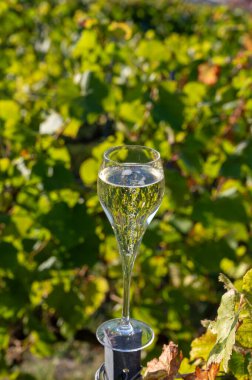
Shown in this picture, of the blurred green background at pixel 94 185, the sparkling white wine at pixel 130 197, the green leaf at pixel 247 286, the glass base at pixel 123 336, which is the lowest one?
the blurred green background at pixel 94 185

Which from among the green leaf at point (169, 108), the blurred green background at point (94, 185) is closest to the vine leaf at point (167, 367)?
the blurred green background at point (94, 185)

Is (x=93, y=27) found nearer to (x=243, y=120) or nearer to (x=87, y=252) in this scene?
(x=243, y=120)

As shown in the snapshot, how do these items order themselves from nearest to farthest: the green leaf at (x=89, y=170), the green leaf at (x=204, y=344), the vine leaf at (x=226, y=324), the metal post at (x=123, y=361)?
the vine leaf at (x=226, y=324)
the metal post at (x=123, y=361)
the green leaf at (x=204, y=344)
the green leaf at (x=89, y=170)

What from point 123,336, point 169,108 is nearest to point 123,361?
point 123,336

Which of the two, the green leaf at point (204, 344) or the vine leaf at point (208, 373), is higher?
the vine leaf at point (208, 373)

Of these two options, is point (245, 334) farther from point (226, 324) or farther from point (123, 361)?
point (123, 361)

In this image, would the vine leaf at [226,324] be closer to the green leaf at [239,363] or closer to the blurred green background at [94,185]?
the green leaf at [239,363]

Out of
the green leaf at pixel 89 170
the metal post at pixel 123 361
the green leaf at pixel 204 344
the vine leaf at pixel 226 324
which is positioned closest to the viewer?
the vine leaf at pixel 226 324

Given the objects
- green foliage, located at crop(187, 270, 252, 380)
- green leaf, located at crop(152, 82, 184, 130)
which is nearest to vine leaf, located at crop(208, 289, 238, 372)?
green foliage, located at crop(187, 270, 252, 380)

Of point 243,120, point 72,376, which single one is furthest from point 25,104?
point 72,376
